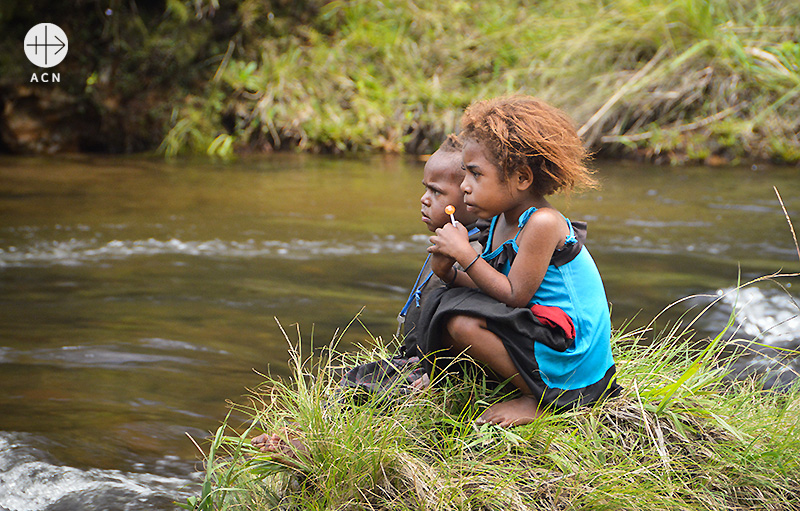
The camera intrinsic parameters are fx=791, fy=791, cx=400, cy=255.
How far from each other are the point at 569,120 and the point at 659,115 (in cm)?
934

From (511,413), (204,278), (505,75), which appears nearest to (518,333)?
(511,413)

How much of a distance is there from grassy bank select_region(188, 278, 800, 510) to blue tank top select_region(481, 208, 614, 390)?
0.41 ft

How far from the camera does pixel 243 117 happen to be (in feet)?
41.1

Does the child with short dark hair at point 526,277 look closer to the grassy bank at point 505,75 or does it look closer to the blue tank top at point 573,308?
the blue tank top at point 573,308

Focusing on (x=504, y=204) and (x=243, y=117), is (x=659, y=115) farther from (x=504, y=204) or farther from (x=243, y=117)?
(x=504, y=204)

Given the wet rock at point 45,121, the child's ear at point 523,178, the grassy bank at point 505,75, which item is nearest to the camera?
the child's ear at point 523,178

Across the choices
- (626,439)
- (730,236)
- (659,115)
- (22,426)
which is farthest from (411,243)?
(659,115)

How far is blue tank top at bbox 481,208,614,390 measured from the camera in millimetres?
2471

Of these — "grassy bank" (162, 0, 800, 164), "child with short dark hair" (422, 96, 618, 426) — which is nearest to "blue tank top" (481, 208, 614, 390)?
"child with short dark hair" (422, 96, 618, 426)

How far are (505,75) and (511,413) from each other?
34.6 feet

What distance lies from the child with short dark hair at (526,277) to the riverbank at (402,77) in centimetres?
859

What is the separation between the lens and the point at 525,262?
2.42 m

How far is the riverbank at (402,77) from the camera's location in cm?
1091

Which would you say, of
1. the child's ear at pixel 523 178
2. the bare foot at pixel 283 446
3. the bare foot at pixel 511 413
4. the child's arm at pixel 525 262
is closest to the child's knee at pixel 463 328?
the child's arm at pixel 525 262
